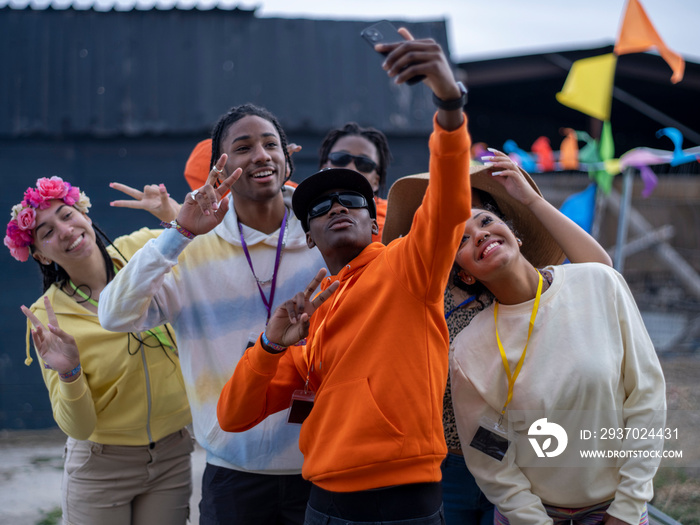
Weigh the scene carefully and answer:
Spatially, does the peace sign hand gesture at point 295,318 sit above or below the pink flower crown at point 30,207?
below

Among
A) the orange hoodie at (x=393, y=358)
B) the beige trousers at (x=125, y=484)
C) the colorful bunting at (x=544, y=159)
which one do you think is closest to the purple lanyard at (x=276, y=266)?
the orange hoodie at (x=393, y=358)

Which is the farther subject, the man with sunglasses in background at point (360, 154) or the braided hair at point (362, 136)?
the braided hair at point (362, 136)

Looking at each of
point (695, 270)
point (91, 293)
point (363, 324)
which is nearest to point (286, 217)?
point (363, 324)

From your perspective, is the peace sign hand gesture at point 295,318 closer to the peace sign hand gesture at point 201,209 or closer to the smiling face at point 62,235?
the peace sign hand gesture at point 201,209

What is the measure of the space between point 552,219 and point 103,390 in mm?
2232

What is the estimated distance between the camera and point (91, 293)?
3.21 m

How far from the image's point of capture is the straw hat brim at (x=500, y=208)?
2.54 m

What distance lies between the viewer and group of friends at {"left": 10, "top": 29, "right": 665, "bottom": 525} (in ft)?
6.18

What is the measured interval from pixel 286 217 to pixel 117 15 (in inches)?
219

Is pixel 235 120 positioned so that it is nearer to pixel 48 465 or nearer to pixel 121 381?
pixel 121 381

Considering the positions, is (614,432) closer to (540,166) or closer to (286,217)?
(286,217)

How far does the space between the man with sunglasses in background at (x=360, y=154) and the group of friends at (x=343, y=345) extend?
61cm

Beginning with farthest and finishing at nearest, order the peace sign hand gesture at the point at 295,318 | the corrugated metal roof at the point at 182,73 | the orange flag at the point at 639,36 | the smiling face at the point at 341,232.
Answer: the corrugated metal roof at the point at 182,73
the orange flag at the point at 639,36
the smiling face at the point at 341,232
the peace sign hand gesture at the point at 295,318

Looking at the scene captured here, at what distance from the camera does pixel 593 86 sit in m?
6.82
